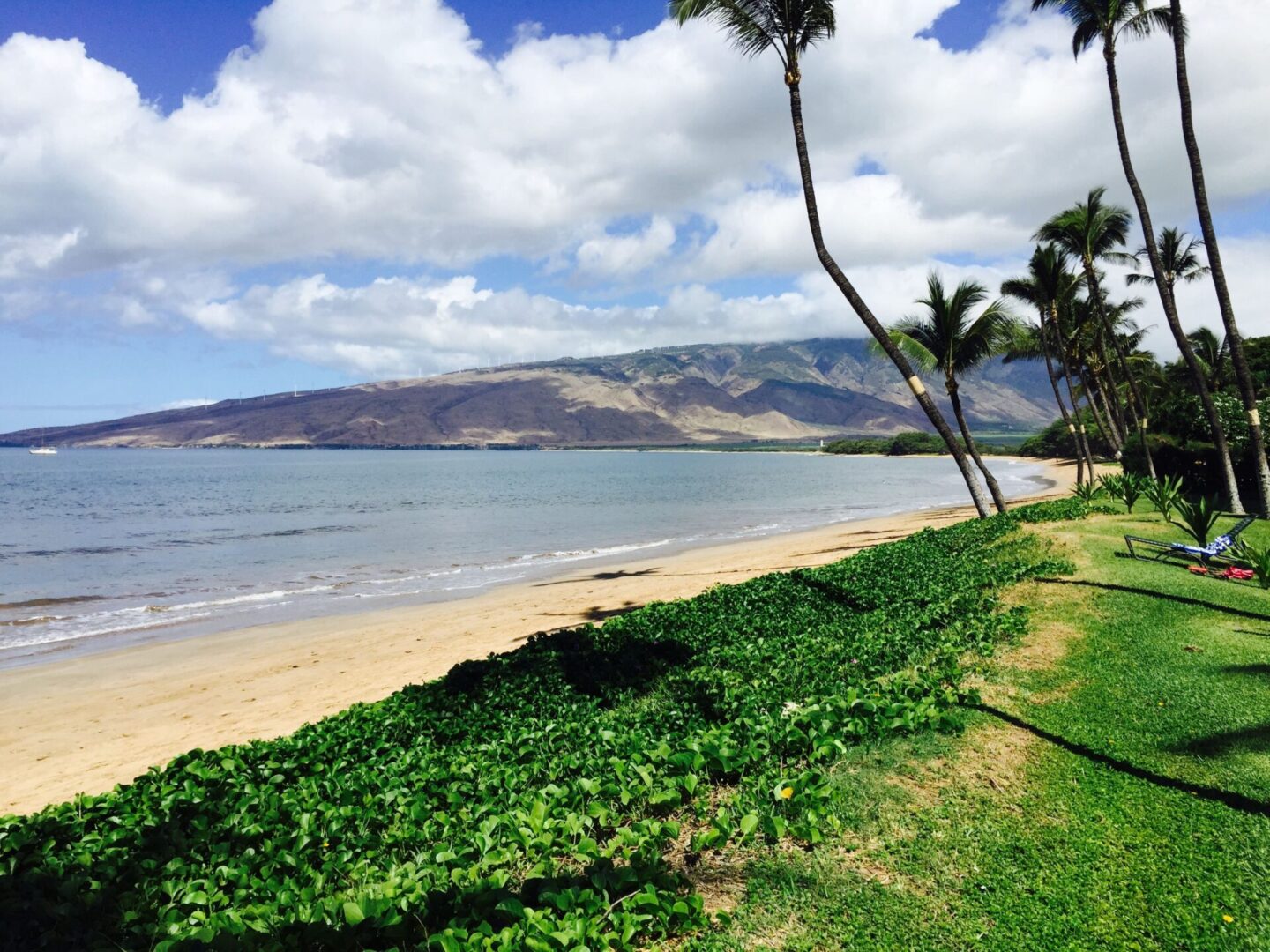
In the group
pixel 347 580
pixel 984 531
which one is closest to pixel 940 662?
pixel 984 531

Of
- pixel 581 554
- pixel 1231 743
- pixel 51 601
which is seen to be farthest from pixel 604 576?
pixel 1231 743

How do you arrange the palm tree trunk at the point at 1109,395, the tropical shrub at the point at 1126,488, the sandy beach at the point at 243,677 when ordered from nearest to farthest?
1. the sandy beach at the point at 243,677
2. the tropical shrub at the point at 1126,488
3. the palm tree trunk at the point at 1109,395

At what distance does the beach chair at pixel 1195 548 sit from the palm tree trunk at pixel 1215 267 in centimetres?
477

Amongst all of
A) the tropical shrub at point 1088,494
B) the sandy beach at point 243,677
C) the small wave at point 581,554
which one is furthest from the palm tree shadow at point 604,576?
the tropical shrub at point 1088,494

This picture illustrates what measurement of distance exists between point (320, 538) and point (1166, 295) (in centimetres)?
3103

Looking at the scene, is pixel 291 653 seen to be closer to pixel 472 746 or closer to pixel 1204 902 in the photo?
pixel 472 746

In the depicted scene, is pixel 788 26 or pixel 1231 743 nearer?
pixel 1231 743

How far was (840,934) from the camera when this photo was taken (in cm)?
362

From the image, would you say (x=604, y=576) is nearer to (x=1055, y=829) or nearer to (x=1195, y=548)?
(x=1195, y=548)

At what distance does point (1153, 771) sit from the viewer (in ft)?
16.6

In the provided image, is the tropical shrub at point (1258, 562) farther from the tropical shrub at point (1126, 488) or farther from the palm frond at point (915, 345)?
the palm frond at point (915, 345)

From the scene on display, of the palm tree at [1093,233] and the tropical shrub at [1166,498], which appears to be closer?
the tropical shrub at [1166,498]

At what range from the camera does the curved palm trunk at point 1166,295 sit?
56.4 ft

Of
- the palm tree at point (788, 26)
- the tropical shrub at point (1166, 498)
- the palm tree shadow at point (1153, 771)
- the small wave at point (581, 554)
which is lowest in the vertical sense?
the small wave at point (581, 554)
